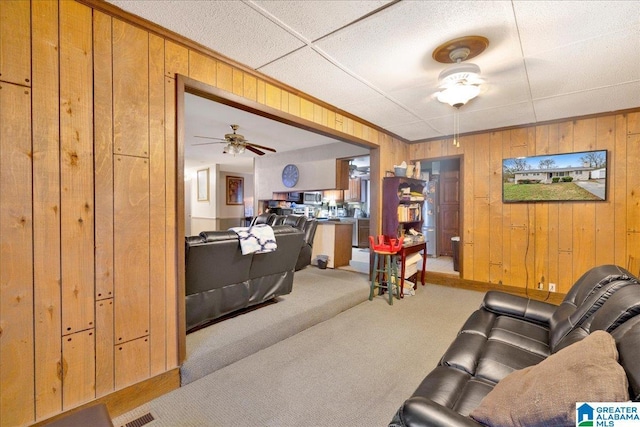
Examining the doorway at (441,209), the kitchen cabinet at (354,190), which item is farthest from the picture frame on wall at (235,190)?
the doorway at (441,209)

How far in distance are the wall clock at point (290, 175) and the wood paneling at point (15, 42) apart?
501 centimetres

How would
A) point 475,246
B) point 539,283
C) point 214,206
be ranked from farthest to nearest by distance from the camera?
1. point 214,206
2. point 475,246
3. point 539,283

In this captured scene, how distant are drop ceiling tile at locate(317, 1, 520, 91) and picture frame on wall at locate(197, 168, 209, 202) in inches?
294

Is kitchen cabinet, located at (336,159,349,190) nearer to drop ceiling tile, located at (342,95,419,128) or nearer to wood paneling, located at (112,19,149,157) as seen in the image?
drop ceiling tile, located at (342,95,419,128)

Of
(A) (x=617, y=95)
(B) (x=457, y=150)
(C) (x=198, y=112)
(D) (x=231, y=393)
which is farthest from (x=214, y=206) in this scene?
(A) (x=617, y=95)

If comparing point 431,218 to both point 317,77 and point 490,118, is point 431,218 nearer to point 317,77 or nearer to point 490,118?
point 490,118

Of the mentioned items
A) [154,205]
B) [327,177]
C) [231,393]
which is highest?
[327,177]

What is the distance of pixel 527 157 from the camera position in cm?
402

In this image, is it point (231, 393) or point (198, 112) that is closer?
point (231, 393)

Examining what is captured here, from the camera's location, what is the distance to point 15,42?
146cm

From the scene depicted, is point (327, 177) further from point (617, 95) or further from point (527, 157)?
point (617, 95)


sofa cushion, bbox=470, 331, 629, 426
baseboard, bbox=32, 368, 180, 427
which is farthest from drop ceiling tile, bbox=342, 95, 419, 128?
baseboard, bbox=32, 368, 180, 427

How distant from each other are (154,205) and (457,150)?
436cm

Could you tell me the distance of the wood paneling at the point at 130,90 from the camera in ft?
5.83
